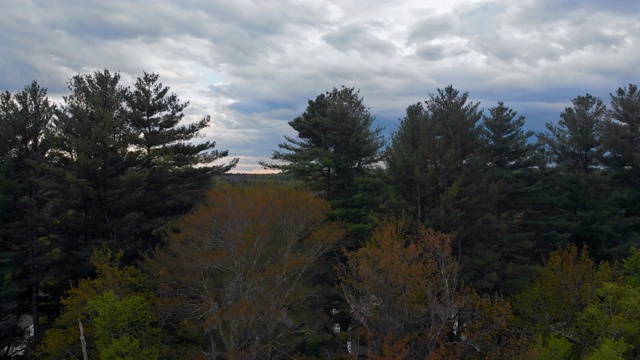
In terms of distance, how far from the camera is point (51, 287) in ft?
89.6

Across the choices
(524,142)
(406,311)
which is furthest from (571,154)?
(406,311)

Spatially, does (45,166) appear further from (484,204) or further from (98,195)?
(484,204)

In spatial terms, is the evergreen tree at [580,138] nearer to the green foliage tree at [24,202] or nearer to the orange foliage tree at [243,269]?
the orange foliage tree at [243,269]

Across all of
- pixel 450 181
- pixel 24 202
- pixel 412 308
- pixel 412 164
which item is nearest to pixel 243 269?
pixel 412 308

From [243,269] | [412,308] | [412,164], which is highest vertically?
[412,164]

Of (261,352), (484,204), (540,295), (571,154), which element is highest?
(571,154)

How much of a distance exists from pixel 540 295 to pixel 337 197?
39.9ft

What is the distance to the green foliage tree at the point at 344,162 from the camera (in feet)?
90.5

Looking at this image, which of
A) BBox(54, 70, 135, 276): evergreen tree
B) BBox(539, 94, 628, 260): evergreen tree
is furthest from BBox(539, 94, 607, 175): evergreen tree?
BBox(54, 70, 135, 276): evergreen tree

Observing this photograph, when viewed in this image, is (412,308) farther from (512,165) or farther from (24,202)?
(24,202)

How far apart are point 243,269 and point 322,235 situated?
4525 millimetres

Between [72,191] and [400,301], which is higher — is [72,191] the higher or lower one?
the higher one

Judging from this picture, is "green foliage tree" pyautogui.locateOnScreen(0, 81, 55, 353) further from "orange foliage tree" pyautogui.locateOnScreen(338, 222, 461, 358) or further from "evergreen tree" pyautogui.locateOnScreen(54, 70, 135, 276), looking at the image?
"orange foliage tree" pyautogui.locateOnScreen(338, 222, 461, 358)

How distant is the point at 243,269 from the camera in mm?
21484
